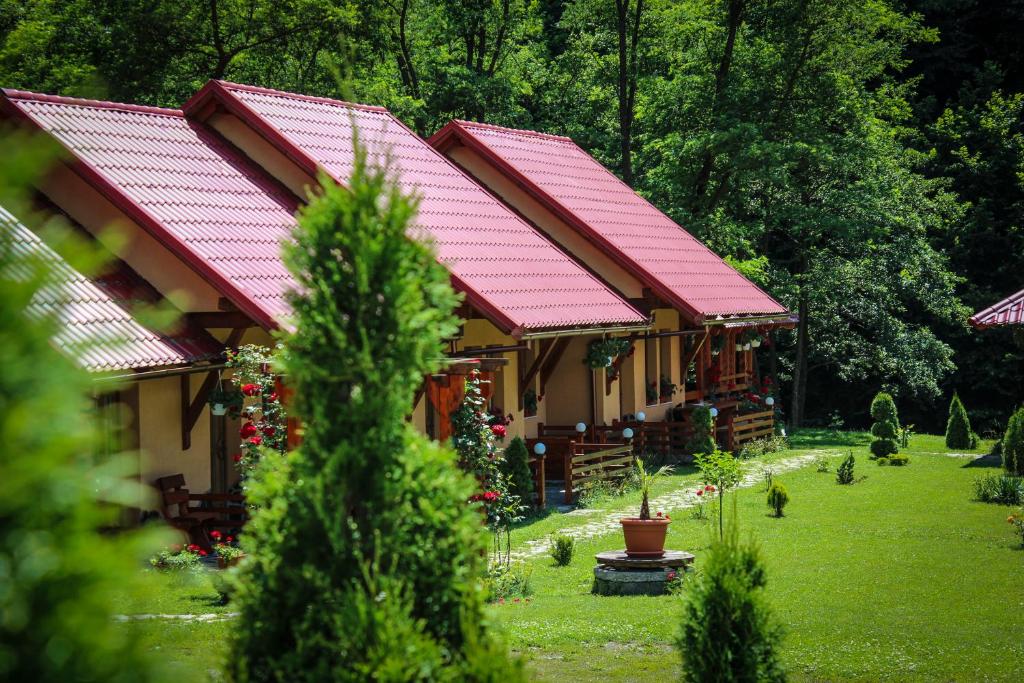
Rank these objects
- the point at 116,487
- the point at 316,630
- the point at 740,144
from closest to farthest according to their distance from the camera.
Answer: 1. the point at 116,487
2. the point at 316,630
3. the point at 740,144

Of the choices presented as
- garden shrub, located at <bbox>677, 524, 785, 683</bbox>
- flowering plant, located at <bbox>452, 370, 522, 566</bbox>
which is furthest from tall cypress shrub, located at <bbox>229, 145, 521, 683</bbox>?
flowering plant, located at <bbox>452, 370, 522, 566</bbox>

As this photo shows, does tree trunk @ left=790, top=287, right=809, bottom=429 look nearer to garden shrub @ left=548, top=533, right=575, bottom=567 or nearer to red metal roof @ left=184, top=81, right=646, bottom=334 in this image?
red metal roof @ left=184, top=81, right=646, bottom=334

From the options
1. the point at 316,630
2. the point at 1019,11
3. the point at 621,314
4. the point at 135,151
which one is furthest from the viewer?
the point at 1019,11

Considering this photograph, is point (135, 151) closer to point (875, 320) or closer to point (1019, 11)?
point (875, 320)

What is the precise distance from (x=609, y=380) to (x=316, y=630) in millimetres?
19021

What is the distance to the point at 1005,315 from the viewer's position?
76.9ft

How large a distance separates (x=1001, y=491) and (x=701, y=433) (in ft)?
22.8

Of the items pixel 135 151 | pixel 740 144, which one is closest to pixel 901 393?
pixel 740 144

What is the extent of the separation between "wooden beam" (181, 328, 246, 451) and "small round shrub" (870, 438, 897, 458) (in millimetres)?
16111

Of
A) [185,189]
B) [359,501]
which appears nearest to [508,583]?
[359,501]

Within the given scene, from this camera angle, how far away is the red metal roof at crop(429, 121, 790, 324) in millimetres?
24094

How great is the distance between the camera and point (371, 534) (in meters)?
5.68

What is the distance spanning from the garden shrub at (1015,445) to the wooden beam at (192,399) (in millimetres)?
14141

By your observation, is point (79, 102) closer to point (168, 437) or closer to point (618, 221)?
point (168, 437)
